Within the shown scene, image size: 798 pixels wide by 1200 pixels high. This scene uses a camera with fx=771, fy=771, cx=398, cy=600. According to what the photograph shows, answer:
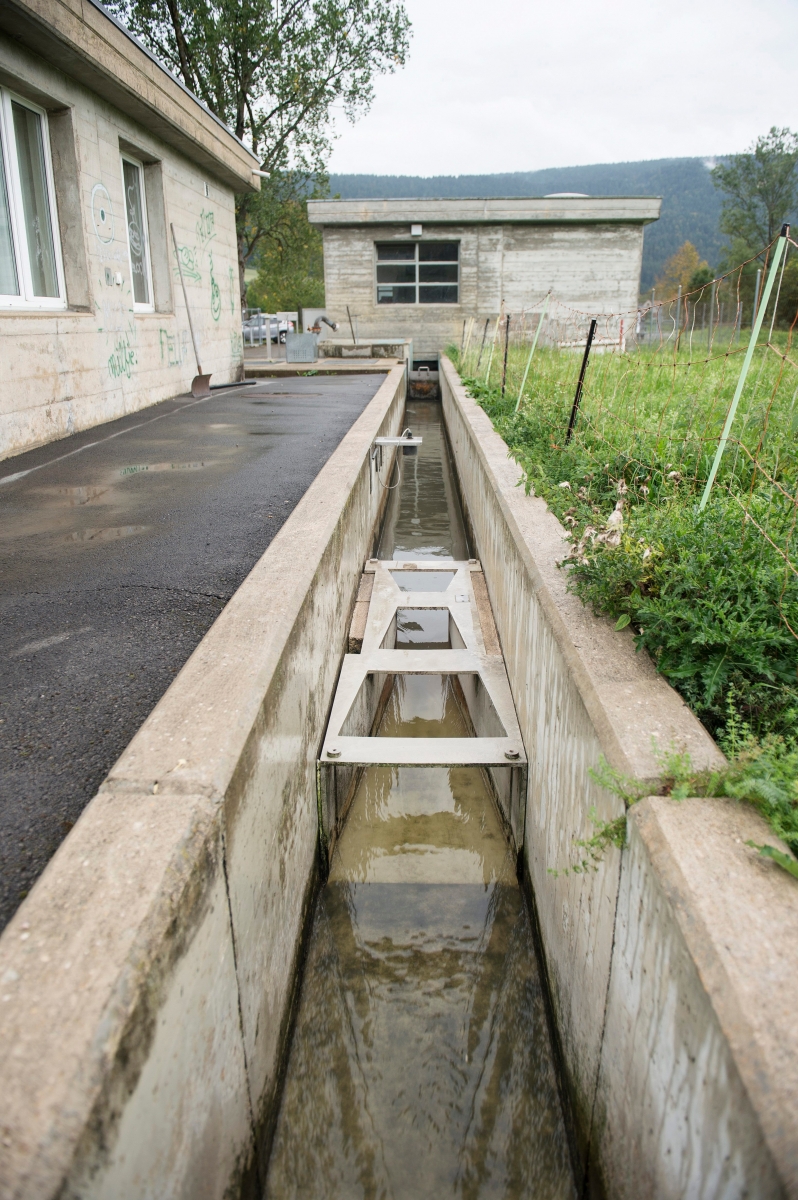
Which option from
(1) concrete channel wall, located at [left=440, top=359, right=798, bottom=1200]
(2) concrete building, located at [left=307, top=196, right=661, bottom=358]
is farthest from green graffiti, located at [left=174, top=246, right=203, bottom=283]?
(2) concrete building, located at [left=307, top=196, right=661, bottom=358]

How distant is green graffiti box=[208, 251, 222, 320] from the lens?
1304cm

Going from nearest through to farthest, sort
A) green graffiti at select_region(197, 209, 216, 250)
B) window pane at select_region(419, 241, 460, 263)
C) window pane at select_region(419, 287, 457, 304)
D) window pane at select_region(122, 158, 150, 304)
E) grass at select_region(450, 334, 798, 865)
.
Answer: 1. grass at select_region(450, 334, 798, 865)
2. window pane at select_region(122, 158, 150, 304)
3. green graffiti at select_region(197, 209, 216, 250)
4. window pane at select_region(419, 241, 460, 263)
5. window pane at select_region(419, 287, 457, 304)

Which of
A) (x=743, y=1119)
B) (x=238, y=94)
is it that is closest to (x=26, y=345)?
(x=743, y=1119)

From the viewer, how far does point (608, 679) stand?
275 centimetres

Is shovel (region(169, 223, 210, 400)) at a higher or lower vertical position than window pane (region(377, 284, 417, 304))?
lower

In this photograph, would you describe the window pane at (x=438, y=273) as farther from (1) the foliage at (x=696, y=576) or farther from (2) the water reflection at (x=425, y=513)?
(1) the foliage at (x=696, y=576)

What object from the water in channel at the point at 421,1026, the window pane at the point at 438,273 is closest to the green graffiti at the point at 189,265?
the water in channel at the point at 421,1026

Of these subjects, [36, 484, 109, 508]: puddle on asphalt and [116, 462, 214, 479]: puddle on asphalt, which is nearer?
[36, 484, 109, 508]: puddle on asphalt

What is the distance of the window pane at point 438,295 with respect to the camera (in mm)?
27203

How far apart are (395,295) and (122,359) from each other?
786 inches

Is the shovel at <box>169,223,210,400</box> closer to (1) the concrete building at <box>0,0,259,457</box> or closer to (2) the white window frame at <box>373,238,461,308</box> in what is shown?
(1) the concrete building at <box>0,0,259,457</box>

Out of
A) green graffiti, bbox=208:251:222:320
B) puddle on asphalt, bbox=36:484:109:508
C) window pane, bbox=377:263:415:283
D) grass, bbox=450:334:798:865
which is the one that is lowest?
puddle on asphalt, bbox=36:484:109:508

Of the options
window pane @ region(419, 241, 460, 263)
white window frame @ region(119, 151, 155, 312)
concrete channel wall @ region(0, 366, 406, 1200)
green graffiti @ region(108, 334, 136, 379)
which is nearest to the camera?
concrete channel wall @ region(0, 366, 406, 1200)

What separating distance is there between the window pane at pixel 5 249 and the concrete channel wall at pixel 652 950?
20.4ft
